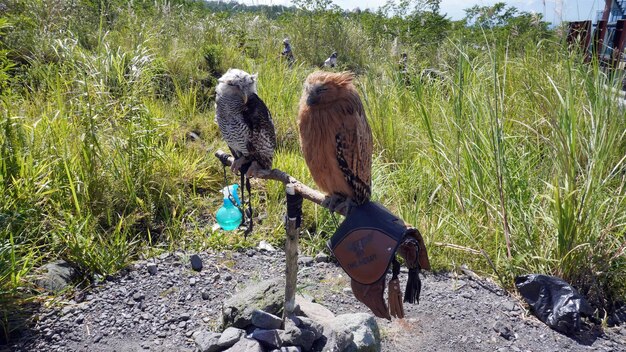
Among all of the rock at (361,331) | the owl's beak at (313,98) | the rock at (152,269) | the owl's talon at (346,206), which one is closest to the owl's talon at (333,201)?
the owl's talon at (346,206)

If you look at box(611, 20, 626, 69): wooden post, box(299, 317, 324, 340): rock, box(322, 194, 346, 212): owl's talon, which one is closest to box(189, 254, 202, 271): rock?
box(299, 317, 324, 340): rock

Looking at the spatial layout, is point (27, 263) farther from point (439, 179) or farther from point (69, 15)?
point (69, 15)

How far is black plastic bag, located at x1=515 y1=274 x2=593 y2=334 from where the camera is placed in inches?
96.3

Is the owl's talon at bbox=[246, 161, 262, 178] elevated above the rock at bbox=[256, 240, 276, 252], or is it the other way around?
the owl's talon at bbox=[246, 161, 262, 178]

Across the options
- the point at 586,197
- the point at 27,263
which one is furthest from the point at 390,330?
the point at 27,263

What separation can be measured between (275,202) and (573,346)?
2.41 meters

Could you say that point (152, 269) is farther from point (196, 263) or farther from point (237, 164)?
point (237, 164)

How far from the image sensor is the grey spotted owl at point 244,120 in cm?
241

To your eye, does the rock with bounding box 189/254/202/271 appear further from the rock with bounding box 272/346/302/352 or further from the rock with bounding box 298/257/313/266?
the rock with bounding box 272/346/302/352

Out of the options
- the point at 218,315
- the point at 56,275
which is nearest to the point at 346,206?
the point at 218,315

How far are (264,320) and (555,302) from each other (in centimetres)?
175

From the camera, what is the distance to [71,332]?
2320 mm

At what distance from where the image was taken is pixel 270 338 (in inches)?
84.0

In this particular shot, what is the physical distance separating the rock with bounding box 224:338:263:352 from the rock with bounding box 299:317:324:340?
25 centimetres
